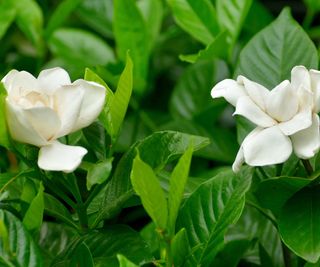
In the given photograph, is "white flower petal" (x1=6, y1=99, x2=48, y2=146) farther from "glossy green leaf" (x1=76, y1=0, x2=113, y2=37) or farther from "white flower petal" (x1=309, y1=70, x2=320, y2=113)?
"glossy green leaf" (x1=76, y1=0, x2=113, y2=37)

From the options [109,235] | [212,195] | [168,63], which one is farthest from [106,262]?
[168,63]

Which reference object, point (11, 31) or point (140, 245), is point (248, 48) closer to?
point (140, 245)

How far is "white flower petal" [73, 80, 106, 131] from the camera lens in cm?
96

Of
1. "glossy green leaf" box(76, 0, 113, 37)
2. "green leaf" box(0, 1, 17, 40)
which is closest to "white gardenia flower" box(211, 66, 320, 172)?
"green leaf" box(0, 1, 17, 40)

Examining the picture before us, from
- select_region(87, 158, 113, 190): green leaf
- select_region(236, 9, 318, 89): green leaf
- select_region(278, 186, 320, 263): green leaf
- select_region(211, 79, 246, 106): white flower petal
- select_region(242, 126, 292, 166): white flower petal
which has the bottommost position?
select_region(278, 186, 320, 263): green leaf

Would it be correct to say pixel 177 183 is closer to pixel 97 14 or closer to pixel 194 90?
pixel 194 90

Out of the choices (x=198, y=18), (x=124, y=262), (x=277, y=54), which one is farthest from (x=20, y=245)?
(x=198, y=18)

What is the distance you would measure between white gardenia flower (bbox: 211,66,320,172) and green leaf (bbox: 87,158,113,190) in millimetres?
159

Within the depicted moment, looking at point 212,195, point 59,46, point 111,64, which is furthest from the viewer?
point 59,46

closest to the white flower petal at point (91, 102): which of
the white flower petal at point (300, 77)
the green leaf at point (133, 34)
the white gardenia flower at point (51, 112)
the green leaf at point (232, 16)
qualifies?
the white gardenia flower at point (51, 112)

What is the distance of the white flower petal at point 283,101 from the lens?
37.9 inches

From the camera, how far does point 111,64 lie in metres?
1.43

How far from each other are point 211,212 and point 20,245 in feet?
0.77

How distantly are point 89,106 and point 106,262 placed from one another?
194mm
